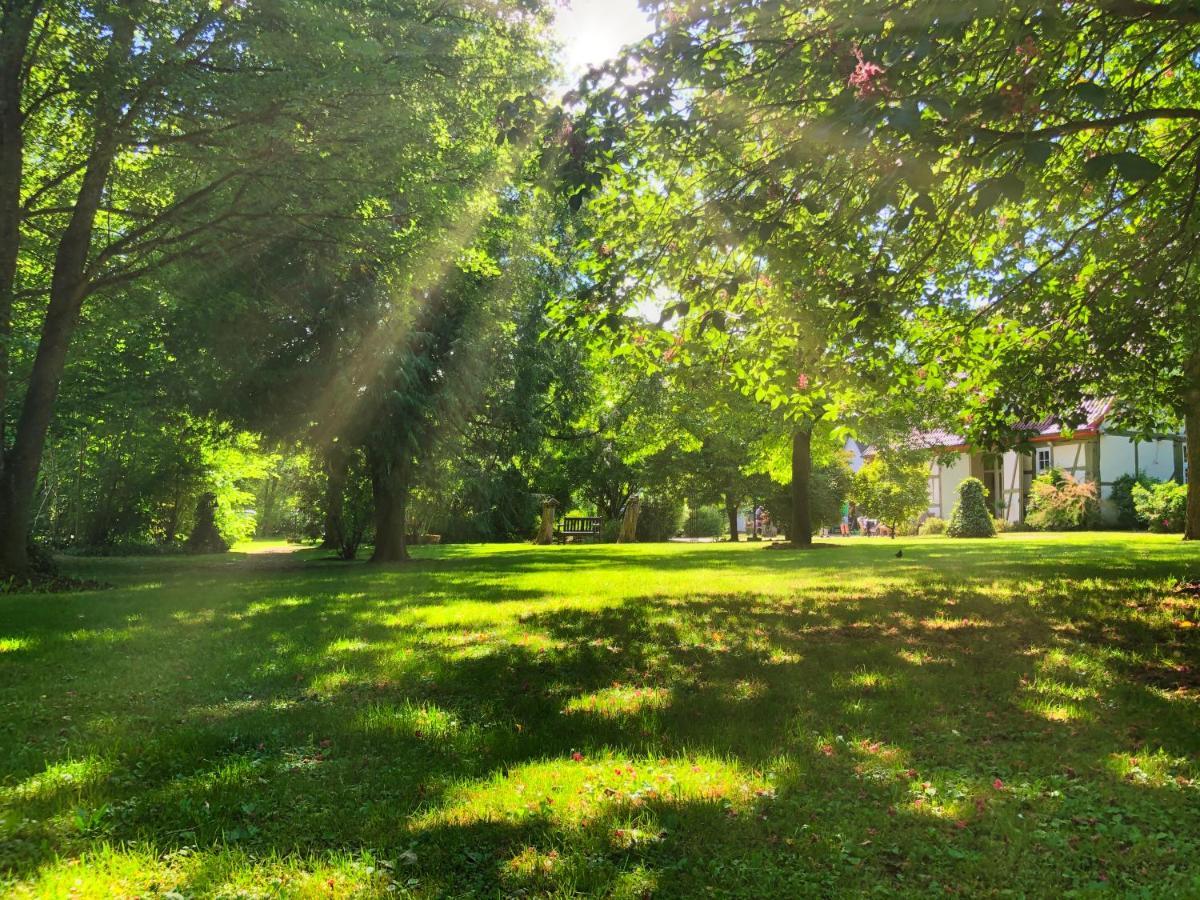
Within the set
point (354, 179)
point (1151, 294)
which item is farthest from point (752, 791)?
point (354, 179)

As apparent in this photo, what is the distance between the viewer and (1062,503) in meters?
27.2

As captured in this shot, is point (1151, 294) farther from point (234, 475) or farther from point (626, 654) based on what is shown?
point (234, 475)

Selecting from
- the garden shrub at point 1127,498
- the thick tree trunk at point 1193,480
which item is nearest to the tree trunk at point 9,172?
the thick tree trunk at point 1193,480

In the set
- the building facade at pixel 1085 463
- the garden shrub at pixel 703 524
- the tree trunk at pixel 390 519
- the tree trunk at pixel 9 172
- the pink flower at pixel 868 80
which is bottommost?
the garden shrub at pixel 703 524

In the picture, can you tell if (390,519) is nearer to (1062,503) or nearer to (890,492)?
(890,492)

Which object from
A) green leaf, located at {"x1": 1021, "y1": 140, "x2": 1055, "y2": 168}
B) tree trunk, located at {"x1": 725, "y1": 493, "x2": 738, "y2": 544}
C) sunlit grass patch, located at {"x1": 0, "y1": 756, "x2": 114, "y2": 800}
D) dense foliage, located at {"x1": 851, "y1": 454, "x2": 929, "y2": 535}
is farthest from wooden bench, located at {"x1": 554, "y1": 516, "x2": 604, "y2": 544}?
green leaf, located at {"x1": 1021, "y1": 140, "x2": 1055, "y2": 168}

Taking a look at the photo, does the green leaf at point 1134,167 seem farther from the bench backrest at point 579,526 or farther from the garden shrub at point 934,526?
the garden shrub at point 934,526

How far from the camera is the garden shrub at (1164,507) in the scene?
2255cm

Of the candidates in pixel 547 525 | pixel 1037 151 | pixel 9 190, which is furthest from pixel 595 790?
pixel 547 525

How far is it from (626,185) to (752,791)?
19.1 ft

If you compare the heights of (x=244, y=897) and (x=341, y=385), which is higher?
(x=341, y=385)

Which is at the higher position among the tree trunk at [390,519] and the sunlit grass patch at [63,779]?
the tree trunk at [390,519]

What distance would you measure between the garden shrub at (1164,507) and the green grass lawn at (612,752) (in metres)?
18.5

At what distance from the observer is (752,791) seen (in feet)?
11.2
